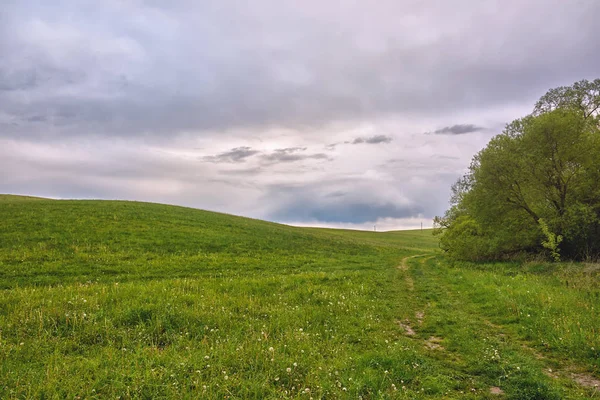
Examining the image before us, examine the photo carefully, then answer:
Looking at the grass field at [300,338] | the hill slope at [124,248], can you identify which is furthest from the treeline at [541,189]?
the hill slope at [124,248]

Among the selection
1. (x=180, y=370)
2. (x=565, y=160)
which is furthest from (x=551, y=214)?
(x=180, y=370)

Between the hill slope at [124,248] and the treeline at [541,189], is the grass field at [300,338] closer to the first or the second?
the hill slope at [124,248]

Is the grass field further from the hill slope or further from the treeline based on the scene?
→ the treeline

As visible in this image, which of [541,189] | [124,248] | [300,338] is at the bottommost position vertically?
[300,338]

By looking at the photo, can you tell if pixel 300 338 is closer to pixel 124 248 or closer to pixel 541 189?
pixel 124 248

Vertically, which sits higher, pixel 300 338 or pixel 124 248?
pixel 124 248

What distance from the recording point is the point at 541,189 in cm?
2698

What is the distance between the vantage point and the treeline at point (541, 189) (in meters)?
24.8

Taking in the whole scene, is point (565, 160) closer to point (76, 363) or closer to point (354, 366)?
point (354, 366)

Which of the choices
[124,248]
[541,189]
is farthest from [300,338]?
[541,189]

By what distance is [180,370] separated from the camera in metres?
6.45

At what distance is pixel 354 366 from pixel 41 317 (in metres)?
8.80

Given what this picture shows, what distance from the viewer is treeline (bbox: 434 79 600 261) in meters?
24.8

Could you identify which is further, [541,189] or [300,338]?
[541,189]
